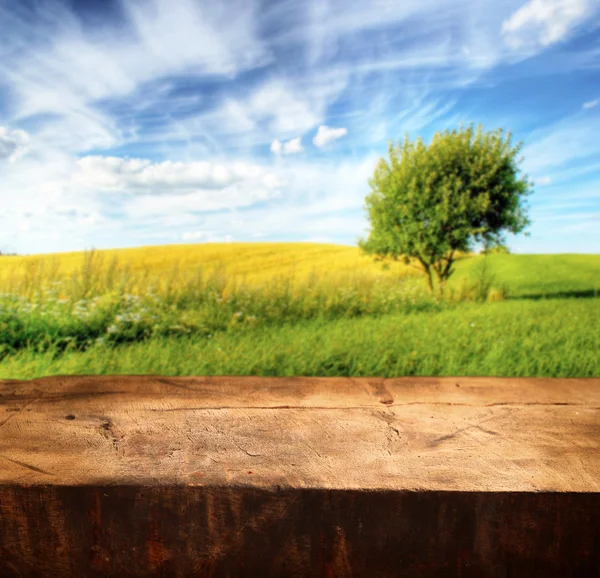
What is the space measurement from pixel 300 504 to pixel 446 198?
10.9m

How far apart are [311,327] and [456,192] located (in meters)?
6.87

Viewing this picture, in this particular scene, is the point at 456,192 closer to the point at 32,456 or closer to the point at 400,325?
the point at 400,325

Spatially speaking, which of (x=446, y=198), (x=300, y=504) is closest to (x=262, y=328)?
(x=300, y=504)

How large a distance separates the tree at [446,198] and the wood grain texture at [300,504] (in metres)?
10.5

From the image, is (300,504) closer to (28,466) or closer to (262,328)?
(28,466)

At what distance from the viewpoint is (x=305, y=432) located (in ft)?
5.53

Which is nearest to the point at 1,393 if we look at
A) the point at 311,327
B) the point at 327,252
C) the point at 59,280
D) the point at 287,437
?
the point at 287,437

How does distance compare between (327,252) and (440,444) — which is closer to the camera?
(440,444)

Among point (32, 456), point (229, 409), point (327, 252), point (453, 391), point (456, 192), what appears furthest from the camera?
point (327, 252)

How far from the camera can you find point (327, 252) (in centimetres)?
2533

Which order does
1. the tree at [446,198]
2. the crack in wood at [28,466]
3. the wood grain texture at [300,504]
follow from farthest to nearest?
1. the tree at [446,198]
2. the crack in wood at [28,466]
3. the wood grain texture at [300,504]

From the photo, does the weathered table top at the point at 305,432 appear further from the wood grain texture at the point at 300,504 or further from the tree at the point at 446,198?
the tree at the point at 446,198

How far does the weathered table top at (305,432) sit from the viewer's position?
1395 mm

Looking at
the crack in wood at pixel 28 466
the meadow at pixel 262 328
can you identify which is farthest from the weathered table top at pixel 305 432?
the meadow at pixel 262 328
